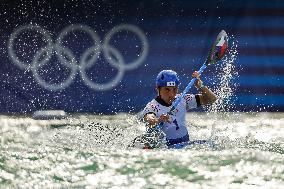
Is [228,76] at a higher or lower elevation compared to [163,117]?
higher

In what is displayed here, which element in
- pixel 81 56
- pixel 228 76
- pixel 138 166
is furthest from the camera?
pixel 81 56

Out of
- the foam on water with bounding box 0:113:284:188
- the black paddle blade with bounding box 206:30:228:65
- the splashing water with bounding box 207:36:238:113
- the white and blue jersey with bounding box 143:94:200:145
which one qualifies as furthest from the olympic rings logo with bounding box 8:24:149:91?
the white and blue jersey with bounding box 143:94:200:145

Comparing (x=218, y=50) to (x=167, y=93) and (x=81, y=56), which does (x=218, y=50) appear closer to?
(x=167, y=93)

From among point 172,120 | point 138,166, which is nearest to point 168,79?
point 172,120

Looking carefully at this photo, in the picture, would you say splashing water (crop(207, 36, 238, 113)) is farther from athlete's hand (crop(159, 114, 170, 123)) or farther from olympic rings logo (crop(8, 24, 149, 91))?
athlete's hand (crop(159, 114, 170, 123))

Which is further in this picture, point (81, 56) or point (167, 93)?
point (81, 56)

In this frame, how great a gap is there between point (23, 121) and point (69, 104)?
1220 mm

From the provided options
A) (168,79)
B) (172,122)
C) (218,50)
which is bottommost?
(172,122)

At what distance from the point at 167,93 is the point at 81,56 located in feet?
14.9

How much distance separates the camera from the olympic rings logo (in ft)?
38.1

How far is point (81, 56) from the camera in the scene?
11.7m

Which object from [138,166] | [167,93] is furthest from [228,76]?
[138,166]

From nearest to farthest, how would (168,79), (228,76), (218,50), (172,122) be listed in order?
(168,79), (172,122), (218,50), (228,76)

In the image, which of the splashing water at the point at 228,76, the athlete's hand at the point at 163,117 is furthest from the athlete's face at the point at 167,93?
the splashing water at the point at 228,76
